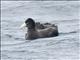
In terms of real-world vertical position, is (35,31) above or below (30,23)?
below

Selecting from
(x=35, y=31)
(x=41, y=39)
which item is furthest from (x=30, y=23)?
(x=41, y=39)

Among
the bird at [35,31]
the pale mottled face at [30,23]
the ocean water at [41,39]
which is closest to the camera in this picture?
the ocean water at [41,39]

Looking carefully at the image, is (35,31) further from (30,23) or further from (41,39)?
(41,39)

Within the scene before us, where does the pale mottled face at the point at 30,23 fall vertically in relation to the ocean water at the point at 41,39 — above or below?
above

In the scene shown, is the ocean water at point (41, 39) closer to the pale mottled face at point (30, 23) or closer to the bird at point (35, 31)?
the bird at point (35, 31)

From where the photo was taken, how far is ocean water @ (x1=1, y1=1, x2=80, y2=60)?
2106 cm

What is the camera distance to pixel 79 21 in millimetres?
26672

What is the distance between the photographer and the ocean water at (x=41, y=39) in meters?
21.1

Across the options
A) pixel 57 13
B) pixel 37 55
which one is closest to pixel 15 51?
pixel 37 55

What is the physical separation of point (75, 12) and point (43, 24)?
4.54 metres

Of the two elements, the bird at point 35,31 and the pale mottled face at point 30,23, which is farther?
the pale mottled face at point 30,23

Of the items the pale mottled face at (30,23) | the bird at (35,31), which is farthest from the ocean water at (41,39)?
the pale mottled face at (30,23)

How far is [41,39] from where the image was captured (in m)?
23.3

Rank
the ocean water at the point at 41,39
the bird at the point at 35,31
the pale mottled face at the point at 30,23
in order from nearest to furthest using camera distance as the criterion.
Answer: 1. the ocean water at the point at 41,39
2. the bird at the point at 35,31
3. the pale mottled face at the point at 30,23
